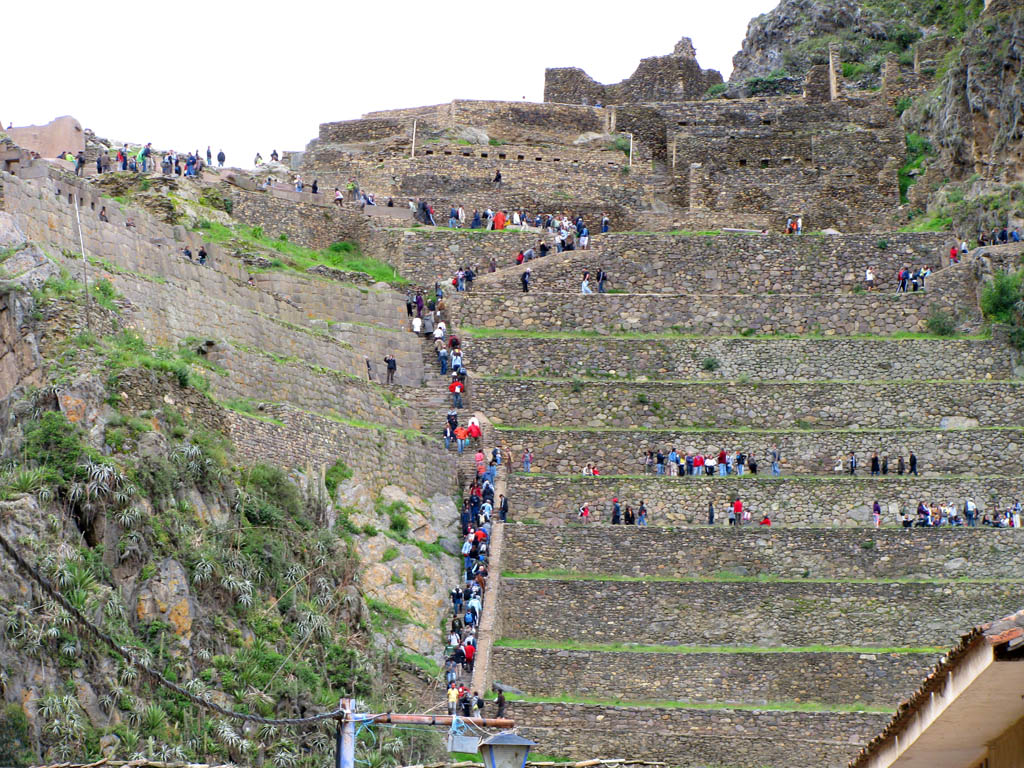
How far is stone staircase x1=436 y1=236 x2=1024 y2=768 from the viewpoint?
35344 mm

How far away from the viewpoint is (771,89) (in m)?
63.8

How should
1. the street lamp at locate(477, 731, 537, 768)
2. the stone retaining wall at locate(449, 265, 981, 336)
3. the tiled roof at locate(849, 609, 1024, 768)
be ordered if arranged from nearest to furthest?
the tiled roof at locate(849, 609, 1024, 768) < the street lamp at locate(477, 731, 537, 768) < the stone retaining wall at locate(449, 265, 981, 336)

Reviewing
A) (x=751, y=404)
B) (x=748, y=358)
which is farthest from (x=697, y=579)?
(x=748, y=358)

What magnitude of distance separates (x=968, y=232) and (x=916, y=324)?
15.5 feet

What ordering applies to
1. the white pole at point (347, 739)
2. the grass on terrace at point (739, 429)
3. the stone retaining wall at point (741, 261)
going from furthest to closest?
1. the stone retaining wall at point (741, 261)
2. the grass on terrace at point (739, 429)
3. the white pole at point (347, 739)

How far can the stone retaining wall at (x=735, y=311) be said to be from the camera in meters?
46.6

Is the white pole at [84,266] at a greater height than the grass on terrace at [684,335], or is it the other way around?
the white pole at [84,266]

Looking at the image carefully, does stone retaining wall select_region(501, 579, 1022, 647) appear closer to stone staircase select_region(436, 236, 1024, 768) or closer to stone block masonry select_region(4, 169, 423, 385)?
stone staircase select_region(436, 236, 1024, 768)

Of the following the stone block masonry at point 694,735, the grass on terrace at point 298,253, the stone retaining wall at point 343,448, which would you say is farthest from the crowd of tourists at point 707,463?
the grass on terrace at point 298,253

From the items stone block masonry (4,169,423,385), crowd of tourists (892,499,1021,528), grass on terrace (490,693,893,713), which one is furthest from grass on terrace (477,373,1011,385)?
grass on terrace (490,693,893,713)

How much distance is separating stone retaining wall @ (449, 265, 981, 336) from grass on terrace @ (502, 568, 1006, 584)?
9.79 metres

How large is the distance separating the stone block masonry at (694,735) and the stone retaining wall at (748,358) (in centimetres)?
1230

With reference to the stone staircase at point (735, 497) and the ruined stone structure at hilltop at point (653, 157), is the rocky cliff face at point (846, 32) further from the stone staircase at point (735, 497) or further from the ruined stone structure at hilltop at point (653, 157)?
the stone staircase at point (735, 497)

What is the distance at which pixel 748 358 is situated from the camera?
4569 centimetres
